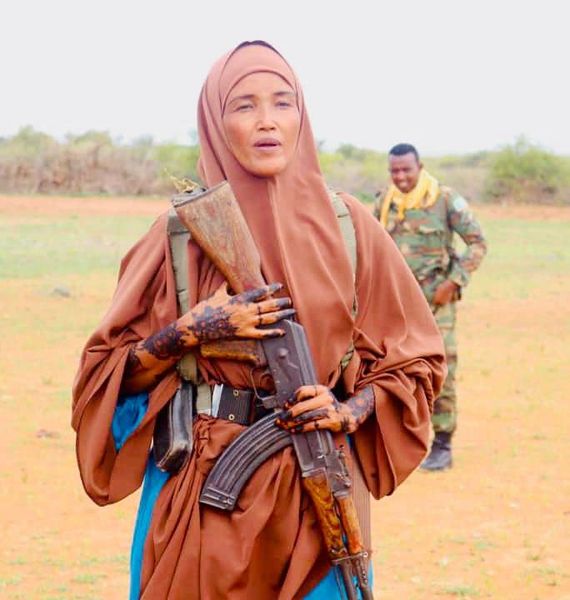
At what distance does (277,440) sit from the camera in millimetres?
3314

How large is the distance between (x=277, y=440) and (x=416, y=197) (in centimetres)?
551

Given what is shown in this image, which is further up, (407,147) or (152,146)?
(407,147)

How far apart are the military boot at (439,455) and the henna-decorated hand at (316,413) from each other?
5.41 metres

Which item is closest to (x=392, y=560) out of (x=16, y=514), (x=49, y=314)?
(x=16, y=514)

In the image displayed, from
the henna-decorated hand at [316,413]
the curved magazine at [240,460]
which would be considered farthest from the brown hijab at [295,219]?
the curved magazine at [240,460]

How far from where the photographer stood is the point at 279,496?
3.35 m

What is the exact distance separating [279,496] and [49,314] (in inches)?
539

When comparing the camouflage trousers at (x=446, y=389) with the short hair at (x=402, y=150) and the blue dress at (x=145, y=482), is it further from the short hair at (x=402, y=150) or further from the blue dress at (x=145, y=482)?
the blue dress at (x=145, y=482)

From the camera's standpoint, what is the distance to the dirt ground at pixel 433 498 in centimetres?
645

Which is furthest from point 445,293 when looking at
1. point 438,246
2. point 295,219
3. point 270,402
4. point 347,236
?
point 270,402

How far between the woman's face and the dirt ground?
3.33 m

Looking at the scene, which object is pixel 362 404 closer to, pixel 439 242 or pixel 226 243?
pixel 226 243

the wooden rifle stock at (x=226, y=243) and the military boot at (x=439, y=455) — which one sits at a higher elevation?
the wooden rifle stock at (x=226, y=243)

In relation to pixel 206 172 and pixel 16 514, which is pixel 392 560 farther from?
pixel 206 172
